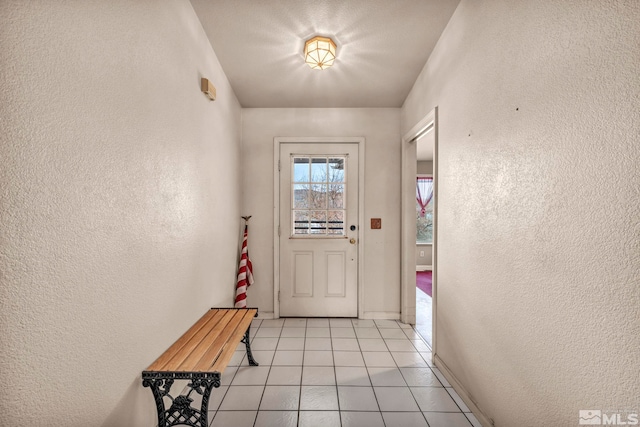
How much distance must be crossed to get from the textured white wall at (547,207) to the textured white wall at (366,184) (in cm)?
150

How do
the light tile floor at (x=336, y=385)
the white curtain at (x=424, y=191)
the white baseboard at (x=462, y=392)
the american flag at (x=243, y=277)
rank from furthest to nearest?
the white curtain at (x=424, y=191) < the american flag at (x=243, y=277) < the light tile floor at (x=336, y=385) < the white baseboard at (x=462, y=392)

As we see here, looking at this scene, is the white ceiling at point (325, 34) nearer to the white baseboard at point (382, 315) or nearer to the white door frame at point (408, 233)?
the white door frame at point (408, 233)

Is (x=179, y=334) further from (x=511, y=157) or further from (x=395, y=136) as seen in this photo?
(x=395, y=136)

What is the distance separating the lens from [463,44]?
1.85m

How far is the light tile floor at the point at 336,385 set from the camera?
173 centimetres

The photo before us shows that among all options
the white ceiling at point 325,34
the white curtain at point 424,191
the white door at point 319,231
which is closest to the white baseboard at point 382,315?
the white door at point 319,231

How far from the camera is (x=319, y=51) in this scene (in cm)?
220

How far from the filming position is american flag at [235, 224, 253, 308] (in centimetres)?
314

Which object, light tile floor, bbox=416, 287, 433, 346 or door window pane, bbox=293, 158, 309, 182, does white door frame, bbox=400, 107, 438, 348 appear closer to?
light tile floor, bbox=416, 287, 433, 346

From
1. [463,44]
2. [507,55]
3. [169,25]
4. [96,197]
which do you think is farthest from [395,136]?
[96,197]

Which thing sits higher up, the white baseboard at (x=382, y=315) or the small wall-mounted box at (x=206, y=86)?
the small wall-mounted box at (x=206, y=86)

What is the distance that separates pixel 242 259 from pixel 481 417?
251 centimetres

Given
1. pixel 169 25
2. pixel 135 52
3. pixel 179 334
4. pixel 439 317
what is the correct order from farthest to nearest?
1. pixel 439 317
2. pixel 179 334
3. pixel 169 25
4. pixel 135 52

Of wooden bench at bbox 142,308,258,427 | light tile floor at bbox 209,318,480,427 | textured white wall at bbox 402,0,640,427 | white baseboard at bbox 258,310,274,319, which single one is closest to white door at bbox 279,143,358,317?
white baseboard at bbox 258,310,274,319
